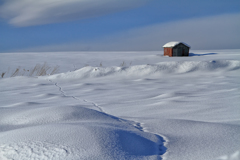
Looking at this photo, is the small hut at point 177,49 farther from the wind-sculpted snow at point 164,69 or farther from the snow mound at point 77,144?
the snow mound at point 77,144

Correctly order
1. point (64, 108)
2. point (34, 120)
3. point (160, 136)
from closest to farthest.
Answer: point (160, 136), point (34, 120), point (64, 108)

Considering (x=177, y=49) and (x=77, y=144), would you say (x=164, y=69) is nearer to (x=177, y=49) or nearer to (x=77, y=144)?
(x=77, y=144)

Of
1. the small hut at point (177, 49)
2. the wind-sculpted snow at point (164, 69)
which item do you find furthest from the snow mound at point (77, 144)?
the small hut at point (177, 49)

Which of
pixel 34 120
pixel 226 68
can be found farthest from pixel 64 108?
pixel 226 68

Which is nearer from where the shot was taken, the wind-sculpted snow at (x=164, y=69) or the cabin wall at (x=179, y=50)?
the wind-sculpted snow at (x=164, y=69)

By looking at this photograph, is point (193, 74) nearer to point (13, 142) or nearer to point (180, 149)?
point (180, 149)

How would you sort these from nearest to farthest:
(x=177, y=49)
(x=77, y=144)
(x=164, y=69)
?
(x=77, y=144) < (x=164, y=69) < (x=177, y=49)

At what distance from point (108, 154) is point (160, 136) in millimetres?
462

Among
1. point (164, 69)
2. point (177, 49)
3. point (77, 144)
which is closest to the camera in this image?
point (77, 144)

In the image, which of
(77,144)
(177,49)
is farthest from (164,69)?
(177,49)

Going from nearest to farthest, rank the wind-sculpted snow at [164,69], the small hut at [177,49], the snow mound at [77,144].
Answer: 1. the snow mound at [77,144]
2. the wind-sculpted snow at [164,69]
3. the small hut at [177,49]

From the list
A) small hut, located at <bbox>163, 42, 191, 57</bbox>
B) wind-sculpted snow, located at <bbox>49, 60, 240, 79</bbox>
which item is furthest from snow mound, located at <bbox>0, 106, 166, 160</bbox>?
small hut, located at <bbox>163, 42, 191, 57</bbox>

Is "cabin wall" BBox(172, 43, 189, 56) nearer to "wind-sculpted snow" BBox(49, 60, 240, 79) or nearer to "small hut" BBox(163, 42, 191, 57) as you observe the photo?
"small hut" BBox(163, 42, 191, 57)

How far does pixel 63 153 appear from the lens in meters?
0.98
